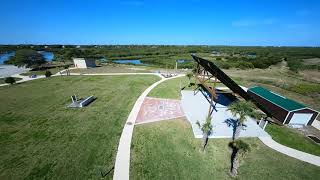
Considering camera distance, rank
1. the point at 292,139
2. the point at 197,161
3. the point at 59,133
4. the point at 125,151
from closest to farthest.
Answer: the point at 197,161 → the point at 125,151 → the point at 292,139 → the point at 59,133

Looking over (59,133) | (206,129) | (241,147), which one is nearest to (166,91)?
(206,129)

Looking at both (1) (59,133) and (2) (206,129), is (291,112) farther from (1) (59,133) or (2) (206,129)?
(1) (59,133)

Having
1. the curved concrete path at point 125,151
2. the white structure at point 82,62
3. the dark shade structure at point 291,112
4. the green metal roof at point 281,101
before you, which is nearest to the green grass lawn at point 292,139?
the dark shade structure at point 291,112

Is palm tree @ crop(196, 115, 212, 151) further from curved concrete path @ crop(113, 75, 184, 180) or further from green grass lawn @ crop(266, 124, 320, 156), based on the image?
green grass lawn @ crop(266, 124, 320, 156)

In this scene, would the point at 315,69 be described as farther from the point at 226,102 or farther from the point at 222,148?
the point at 222,148

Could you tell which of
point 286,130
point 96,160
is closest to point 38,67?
point 96,160

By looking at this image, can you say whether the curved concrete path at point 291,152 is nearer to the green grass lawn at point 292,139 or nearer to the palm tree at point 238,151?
the green grass lawn at point 292,139

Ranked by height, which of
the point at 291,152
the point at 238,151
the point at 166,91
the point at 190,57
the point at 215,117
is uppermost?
the point at 190,57

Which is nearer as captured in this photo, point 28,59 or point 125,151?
point 125,151

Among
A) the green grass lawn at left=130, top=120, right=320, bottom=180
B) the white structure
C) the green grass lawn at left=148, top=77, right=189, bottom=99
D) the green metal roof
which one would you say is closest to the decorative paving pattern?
the green grass lawn at left=148, top=77, right=189, bottom=99
